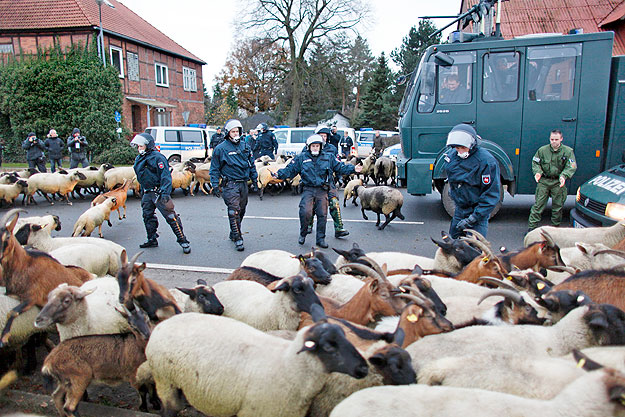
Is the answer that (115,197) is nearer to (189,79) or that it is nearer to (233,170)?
(233,170)

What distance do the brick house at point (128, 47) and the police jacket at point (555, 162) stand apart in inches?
1099

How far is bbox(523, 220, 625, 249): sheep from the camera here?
5887mm

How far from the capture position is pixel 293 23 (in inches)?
1537

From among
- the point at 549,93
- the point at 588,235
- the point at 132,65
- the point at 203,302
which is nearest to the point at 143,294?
the point at 203,302

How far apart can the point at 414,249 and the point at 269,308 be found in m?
4.82

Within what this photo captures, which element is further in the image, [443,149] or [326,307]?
[443,149]

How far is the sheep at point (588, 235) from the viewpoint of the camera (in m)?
5.89

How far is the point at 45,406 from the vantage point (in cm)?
348

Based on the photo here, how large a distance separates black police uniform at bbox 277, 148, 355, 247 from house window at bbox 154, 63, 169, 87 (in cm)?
3069

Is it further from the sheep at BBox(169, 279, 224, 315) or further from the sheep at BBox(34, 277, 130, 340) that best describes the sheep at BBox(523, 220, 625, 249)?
the sheep at BBox(34, 277, 130, 340)

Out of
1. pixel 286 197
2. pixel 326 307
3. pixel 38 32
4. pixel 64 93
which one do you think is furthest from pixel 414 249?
pixel 38 32

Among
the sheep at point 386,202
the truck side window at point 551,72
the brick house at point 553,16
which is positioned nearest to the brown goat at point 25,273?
the sheep at point 386,202

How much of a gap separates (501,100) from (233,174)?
244 inches

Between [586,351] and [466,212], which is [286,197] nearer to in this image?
[466,212]
